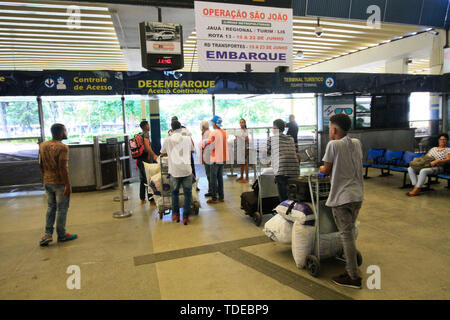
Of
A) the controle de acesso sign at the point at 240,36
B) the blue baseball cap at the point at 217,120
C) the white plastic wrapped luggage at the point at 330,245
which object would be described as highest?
the controle de acesso sign at the point at 240,36

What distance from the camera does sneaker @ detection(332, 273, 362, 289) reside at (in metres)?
2.91

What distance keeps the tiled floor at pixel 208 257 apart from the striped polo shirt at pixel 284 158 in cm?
102

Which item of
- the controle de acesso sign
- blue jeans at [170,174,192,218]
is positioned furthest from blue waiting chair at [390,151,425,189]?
blue jeans at [170,174,192,218]

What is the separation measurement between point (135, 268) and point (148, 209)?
2.60m

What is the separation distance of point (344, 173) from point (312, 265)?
1.04 m

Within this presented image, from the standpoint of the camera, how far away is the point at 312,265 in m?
3.15

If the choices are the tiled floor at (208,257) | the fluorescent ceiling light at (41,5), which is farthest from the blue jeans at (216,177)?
the fluorescent ceiling light at (41,5)

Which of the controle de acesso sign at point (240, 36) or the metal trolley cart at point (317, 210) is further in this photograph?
the controle de acesso sign at point (240, 36)

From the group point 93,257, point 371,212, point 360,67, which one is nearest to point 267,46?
point 371,212

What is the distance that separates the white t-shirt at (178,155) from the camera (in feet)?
15.6

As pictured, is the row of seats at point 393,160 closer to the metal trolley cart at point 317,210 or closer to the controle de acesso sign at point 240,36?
the controle de acesso sign at point 240,36

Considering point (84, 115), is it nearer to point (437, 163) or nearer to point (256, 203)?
point (256, 203)

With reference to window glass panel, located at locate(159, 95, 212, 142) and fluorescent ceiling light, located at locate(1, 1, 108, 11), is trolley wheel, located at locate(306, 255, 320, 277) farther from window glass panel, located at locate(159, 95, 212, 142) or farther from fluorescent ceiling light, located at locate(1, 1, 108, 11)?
fluorescent ceiling light, located at locate(1, 1, 108, 11)

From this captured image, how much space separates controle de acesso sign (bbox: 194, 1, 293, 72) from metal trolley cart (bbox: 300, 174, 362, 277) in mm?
2598
